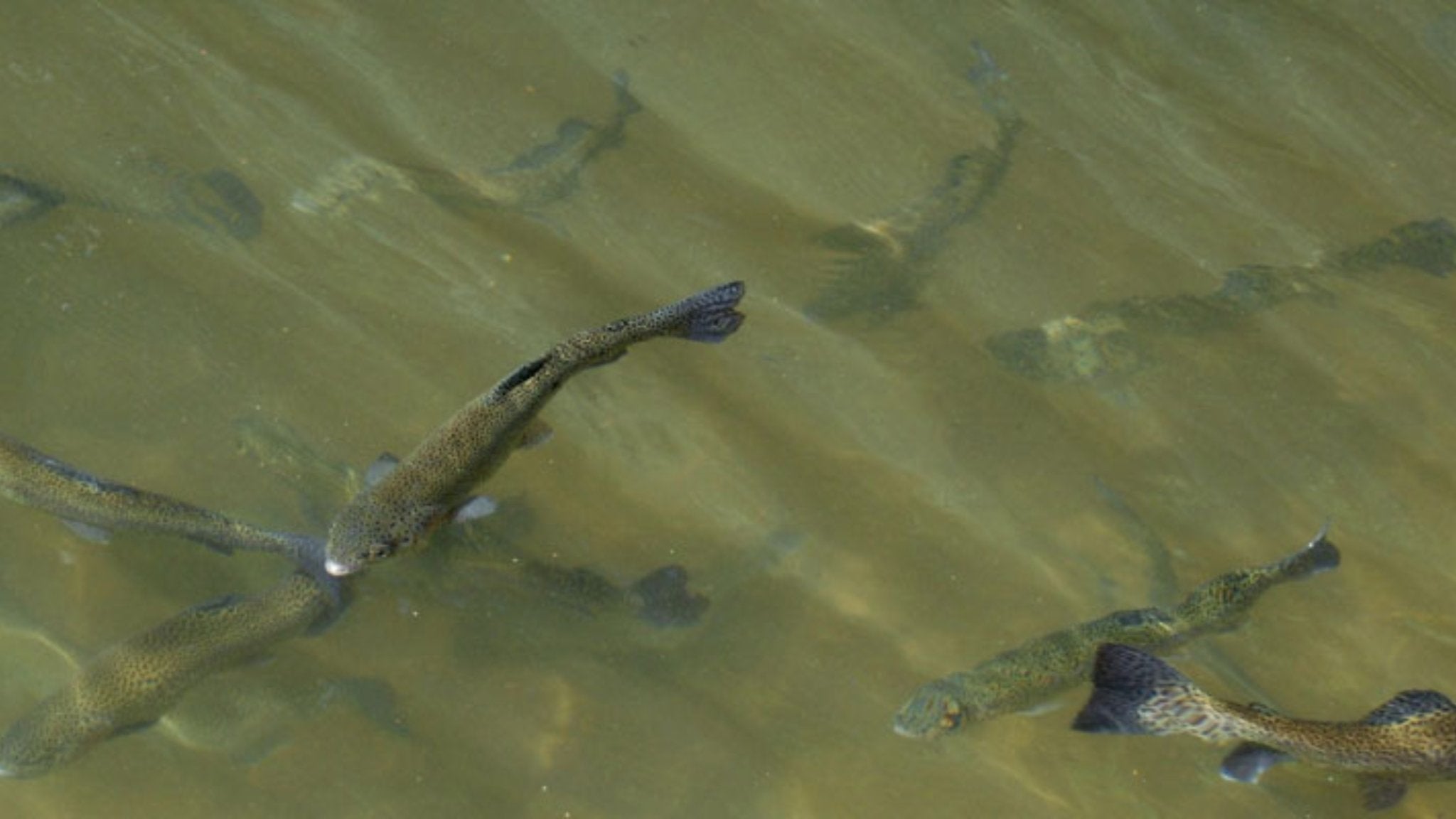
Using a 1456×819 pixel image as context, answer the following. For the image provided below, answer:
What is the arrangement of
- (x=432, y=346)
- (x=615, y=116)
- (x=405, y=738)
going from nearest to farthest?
1. (x=405, y=738)
2. (x=432, y=346)
3. (x=615, y=116)

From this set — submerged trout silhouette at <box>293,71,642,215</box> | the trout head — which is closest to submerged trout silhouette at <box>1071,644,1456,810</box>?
the trout head

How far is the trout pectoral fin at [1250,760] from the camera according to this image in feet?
17.8

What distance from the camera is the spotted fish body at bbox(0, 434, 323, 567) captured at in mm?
5492

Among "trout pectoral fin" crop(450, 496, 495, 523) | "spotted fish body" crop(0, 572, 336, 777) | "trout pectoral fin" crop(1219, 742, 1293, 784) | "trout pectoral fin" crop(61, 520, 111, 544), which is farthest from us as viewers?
"trout pectoral fin" crop(61, 520, 111, 544)

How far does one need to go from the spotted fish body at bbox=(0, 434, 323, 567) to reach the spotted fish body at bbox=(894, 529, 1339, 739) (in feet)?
8.62

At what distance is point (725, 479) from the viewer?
6.12 meters

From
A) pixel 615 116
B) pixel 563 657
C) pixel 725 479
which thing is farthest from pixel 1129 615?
pixel 615 116

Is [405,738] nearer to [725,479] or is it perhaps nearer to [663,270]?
[725,479]

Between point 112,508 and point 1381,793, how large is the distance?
537 cm

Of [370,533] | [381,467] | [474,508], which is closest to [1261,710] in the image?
[474,508]

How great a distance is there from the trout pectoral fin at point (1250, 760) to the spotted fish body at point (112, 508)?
12.6 ft

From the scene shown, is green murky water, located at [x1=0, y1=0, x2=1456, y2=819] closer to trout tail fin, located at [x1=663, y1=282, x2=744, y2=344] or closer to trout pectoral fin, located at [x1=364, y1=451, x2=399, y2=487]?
trout pectoral fin, located at [x1=364, y1=451, x2=399, y2=487]

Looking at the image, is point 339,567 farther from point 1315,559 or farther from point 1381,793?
point 1381,793

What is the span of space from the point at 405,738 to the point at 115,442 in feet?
6.23
